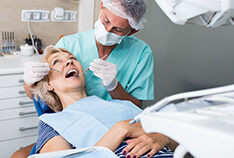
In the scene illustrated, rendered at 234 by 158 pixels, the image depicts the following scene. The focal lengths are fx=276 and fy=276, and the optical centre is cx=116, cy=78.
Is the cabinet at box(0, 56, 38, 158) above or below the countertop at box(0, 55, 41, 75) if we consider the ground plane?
below

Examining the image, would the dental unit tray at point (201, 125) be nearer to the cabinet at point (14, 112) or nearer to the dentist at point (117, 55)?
the dentist at point (117, 55)

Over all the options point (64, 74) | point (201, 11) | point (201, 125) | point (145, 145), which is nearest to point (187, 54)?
point (64, 74)

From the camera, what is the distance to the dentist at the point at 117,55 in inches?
65.0

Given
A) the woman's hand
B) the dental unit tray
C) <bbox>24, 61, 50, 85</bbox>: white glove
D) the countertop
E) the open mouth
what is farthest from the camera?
the countertop

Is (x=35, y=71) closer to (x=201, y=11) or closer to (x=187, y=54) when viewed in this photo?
(x=201, y=11)

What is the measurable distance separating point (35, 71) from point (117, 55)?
0.58 metres

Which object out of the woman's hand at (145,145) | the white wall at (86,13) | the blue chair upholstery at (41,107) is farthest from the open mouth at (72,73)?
the white wall at (86,13)

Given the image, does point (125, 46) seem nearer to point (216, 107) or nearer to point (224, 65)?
point (224, 65)

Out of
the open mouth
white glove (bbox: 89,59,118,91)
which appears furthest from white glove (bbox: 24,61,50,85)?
white glove (bbox: 89,59,118,91)

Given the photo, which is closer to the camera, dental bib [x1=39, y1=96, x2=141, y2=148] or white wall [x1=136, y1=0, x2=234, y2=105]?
dental bib [x1=39, y1=96, x2=141, y2=148]

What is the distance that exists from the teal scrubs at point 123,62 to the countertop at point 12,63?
528 mm

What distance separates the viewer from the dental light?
72 centimetres

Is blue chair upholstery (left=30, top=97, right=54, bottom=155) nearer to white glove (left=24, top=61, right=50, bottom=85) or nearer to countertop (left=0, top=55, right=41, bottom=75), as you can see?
white glove (left=24, top=61, right=50, bottom=85)

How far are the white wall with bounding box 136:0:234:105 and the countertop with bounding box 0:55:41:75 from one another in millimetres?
1167
